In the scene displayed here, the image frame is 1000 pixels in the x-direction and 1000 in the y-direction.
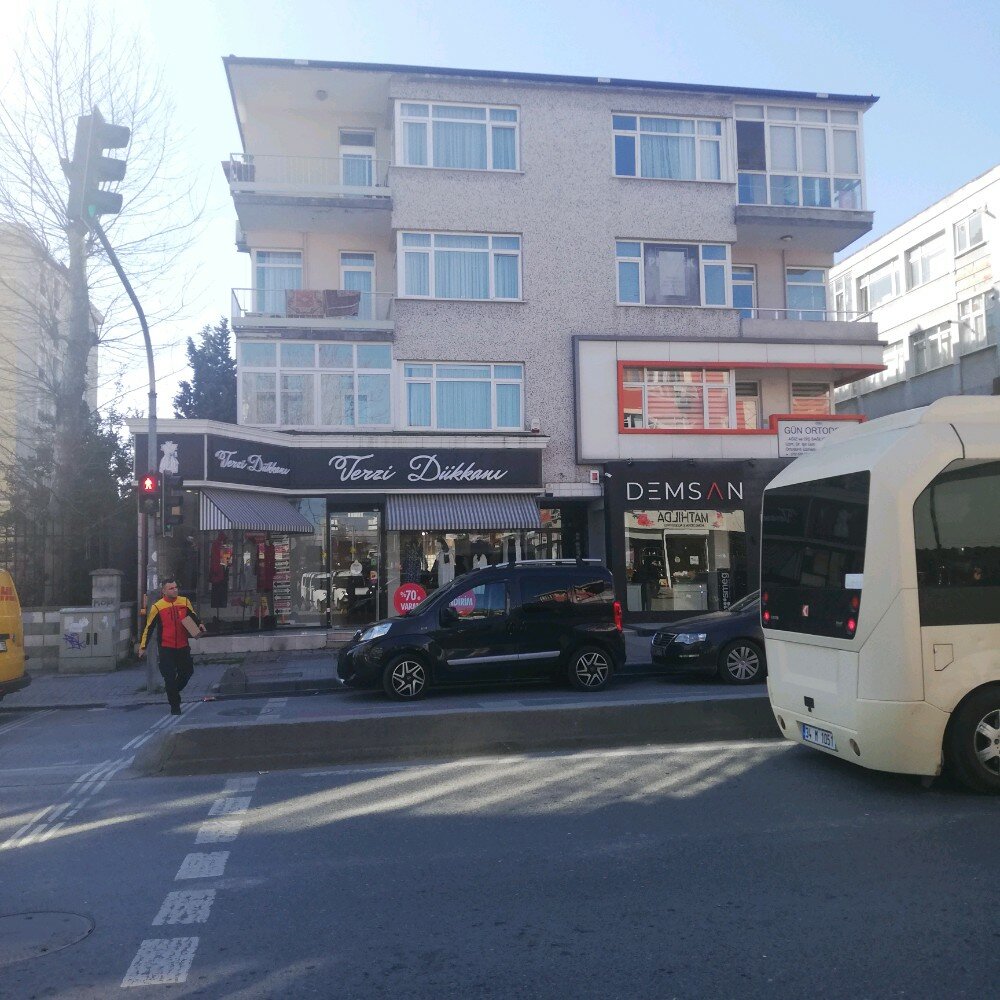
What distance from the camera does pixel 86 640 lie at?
18.0 m

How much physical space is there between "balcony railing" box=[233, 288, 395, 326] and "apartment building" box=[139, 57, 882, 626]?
0.05m

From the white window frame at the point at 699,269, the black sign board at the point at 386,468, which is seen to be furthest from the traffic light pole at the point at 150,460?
the white window frame at the point at 699,269

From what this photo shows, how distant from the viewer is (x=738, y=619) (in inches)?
571

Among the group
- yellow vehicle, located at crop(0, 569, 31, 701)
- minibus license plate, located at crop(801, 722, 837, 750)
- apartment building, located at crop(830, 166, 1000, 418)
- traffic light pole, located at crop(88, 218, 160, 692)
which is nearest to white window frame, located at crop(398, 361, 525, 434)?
traffic light pole, located at crop(88, 218, 160, 692)

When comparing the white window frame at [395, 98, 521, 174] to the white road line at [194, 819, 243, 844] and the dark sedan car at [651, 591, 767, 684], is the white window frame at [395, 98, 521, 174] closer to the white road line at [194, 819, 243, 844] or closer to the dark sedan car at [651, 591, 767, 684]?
the dark sedan car at [651, 591, 767, 684]

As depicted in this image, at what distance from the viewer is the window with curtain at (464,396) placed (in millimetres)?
24141

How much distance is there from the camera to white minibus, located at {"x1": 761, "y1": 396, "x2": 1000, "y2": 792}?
22.7ft

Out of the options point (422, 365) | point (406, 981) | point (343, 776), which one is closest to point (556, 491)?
point (422, 365)

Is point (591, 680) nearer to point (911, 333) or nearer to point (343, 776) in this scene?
point (343, 776)

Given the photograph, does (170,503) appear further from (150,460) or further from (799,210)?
(799,210)

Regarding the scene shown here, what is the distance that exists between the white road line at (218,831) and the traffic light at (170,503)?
31.7 ft

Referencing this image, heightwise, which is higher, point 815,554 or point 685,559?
point 685,559

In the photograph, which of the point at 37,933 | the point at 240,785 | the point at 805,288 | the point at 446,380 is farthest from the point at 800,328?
the point at 37,933

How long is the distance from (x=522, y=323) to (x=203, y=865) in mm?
19722
